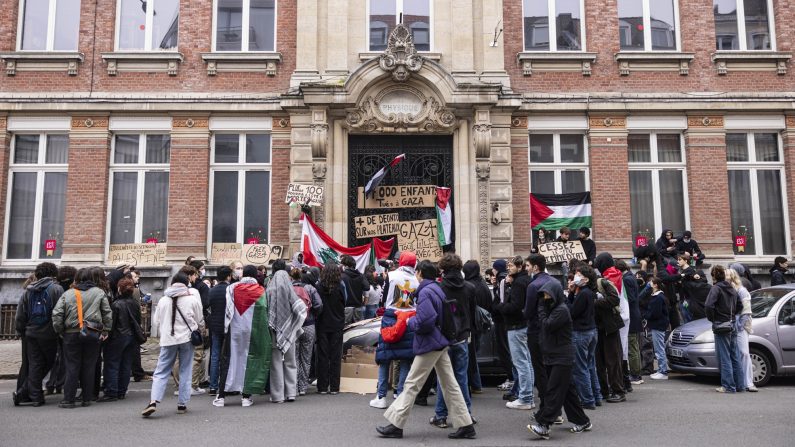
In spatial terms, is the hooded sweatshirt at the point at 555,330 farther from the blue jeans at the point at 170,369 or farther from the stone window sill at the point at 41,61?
the stone window sill at the point at 41,61

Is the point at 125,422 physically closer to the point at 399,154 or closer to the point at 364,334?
the point at 364,334

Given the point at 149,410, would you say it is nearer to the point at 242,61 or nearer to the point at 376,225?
the point at 376,225

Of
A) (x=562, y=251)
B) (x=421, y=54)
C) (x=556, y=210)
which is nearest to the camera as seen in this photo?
(x=562, y=251)

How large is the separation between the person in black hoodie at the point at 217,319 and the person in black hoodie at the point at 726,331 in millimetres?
7183

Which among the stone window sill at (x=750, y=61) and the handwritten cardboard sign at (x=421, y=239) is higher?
the stone window sill at (x=750, y=61)

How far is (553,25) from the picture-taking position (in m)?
15.8

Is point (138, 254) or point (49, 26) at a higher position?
point (49, 26)

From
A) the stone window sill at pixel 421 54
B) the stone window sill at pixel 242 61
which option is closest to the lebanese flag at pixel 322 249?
the stone window sill at pixel 242 61

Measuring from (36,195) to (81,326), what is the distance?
849 centimetres

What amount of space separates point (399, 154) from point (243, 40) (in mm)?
4893

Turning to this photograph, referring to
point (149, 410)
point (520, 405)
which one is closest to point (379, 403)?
point (520, 405)

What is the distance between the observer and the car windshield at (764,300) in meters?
10.4

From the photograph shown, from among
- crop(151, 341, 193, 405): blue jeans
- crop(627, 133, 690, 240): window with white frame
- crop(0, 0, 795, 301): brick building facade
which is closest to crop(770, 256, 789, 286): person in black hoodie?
crop(0, 0, 795, 301): brick building facade

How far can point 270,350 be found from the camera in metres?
8.75
